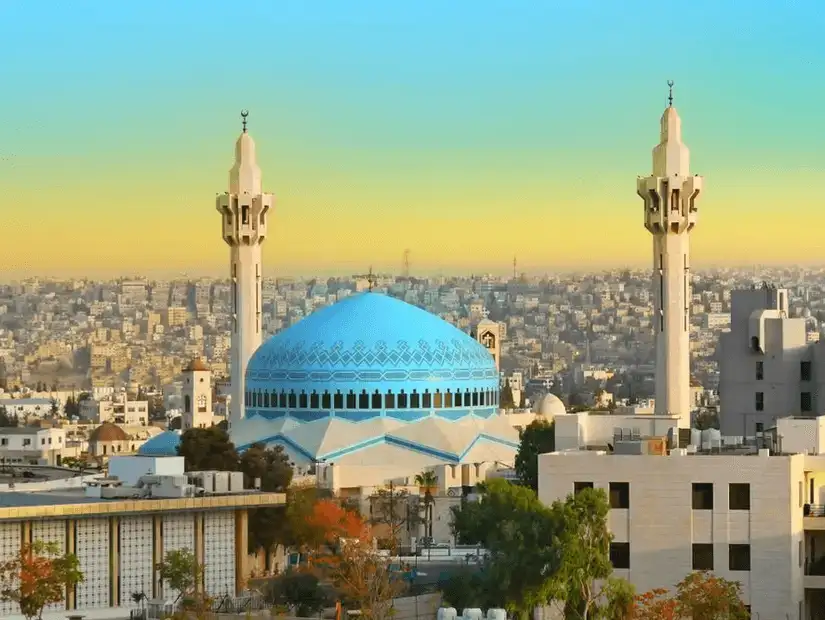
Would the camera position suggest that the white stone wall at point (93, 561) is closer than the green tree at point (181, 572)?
No

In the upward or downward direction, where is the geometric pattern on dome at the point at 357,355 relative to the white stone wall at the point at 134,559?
upward

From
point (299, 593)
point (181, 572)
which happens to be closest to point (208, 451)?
point (181, 572)

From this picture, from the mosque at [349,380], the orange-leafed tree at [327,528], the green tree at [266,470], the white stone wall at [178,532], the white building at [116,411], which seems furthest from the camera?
the white building at [116,411]

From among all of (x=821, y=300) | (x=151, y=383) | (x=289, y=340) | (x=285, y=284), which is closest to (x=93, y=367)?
(x=151, y=383)

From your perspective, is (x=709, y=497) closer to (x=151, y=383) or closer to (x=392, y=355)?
(x=392, y=355)

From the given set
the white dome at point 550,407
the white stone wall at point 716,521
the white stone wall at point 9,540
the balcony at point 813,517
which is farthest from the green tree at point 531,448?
the white stone wall at point 716,521

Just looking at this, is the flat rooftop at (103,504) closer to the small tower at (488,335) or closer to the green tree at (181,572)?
the green tree at (181,572)

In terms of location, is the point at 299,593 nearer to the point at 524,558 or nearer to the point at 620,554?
the point at 524,558

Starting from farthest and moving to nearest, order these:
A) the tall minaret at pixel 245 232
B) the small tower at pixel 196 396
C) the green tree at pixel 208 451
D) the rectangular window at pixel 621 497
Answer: the small tower at pixel 196 396, the tall minaret at pixel 245 232, the green tree at pixel 208 451, the rectangular window at pixel 621 497
